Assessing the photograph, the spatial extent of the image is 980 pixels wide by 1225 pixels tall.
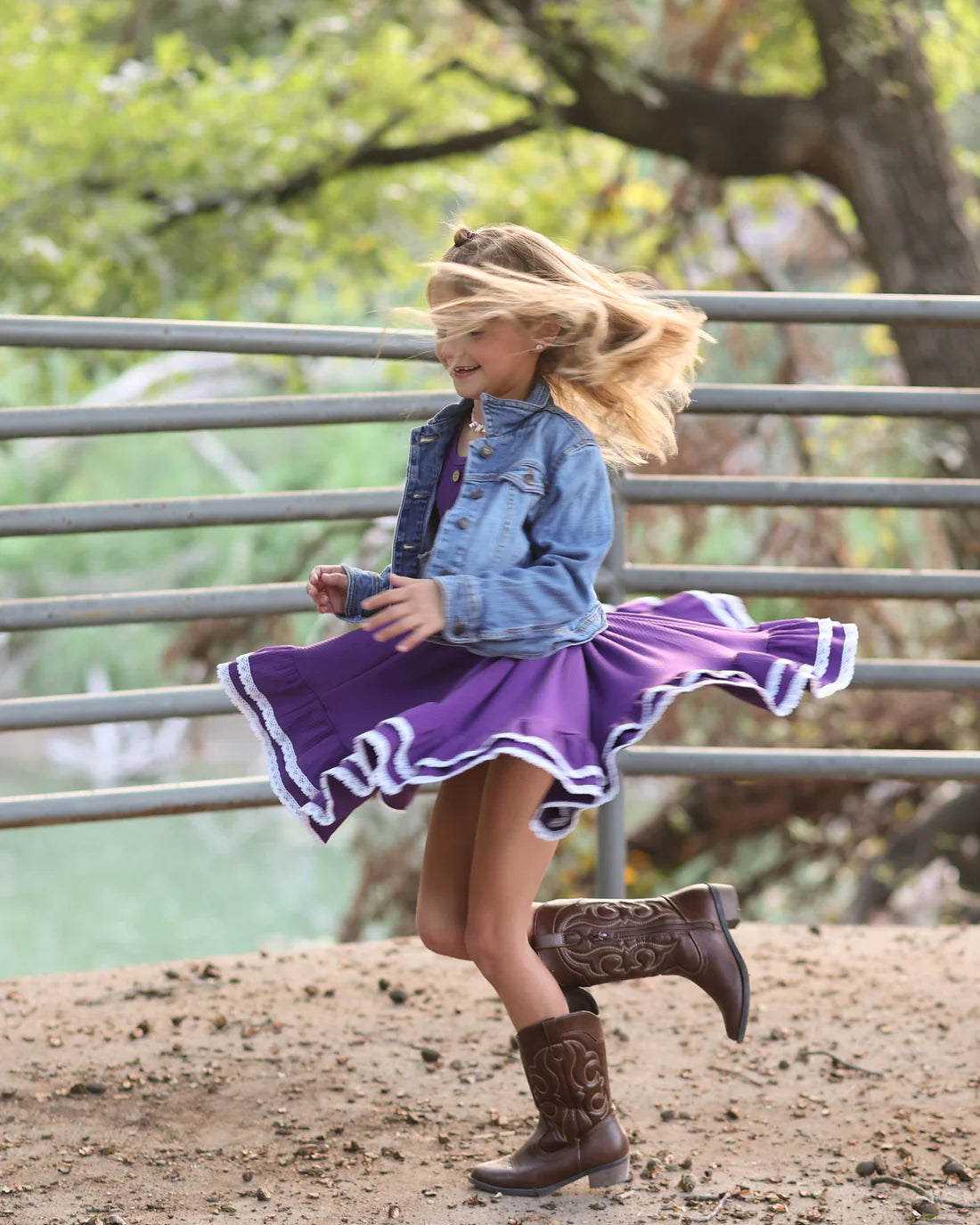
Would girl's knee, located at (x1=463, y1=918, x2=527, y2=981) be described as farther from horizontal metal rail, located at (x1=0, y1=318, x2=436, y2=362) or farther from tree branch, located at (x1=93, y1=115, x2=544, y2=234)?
tree branch, located at (x1=93, y1=115, x2=544, y2=234)

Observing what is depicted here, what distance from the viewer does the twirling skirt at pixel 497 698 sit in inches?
66.2

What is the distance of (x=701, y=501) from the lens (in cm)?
268

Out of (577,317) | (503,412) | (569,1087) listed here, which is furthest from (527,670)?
(569,1087)

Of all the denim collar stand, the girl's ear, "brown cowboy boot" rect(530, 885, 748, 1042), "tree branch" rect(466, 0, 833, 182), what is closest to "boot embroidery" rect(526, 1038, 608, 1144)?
"brown cowboy boot" rect(530, 885, 748, 1042)

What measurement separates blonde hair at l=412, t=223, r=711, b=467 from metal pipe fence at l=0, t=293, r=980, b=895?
435 millimetres

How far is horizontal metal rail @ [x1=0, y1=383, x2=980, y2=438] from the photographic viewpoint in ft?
8.08

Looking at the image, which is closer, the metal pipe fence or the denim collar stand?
the denim collar stand

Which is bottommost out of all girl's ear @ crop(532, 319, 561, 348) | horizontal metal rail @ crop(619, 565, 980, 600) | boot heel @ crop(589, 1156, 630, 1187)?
boot heel @ crop(589, 1156, 630, 1187)

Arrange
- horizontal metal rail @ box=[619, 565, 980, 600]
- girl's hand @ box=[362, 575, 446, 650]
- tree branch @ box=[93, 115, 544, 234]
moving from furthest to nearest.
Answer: tree branch @ box=[93, 115, 544, 234] → horizontal metal rail @ box=[619, 565, 980, 600] → girl's hand @ box=[362, 575, 446, 650]

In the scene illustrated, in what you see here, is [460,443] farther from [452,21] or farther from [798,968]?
[452,21]

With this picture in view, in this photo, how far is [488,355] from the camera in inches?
71.4

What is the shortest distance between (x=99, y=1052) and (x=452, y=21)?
19.4ft

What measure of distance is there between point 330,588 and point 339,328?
2.77 ft

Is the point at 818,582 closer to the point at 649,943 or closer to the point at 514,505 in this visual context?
the point at 649,943
